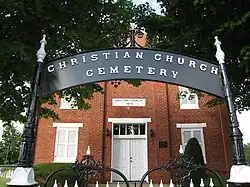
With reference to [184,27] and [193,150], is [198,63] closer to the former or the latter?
[184,27]

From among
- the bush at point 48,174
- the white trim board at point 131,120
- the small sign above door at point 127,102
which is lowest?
the bush at point 48,174

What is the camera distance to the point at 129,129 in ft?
46.6

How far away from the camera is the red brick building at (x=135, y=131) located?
44.0ft

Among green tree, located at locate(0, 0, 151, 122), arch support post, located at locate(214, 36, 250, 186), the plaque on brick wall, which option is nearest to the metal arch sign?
arch support post, located at locate(214, 36, 250, 186)

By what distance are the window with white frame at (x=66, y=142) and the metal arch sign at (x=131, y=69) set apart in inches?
387

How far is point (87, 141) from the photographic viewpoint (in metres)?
13.6

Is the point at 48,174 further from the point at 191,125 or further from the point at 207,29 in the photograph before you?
the point at 207,29

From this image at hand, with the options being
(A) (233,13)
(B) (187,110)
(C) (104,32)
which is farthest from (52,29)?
(B) (187,110)

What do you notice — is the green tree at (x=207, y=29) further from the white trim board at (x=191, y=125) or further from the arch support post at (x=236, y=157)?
the white trim board at (x=191, y=125)

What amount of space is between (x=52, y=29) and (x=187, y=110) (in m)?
9.89

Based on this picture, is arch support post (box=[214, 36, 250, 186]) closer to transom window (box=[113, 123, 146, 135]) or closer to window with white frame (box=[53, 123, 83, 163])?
transom window (box=[113, 123, 146, 135])

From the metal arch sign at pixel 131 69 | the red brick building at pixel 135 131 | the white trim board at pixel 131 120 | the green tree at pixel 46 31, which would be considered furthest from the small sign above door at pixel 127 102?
the metal arch sign at pixel 131 69

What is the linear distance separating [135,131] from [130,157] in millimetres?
1440

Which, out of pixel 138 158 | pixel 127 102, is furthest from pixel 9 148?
pixel 138 158
